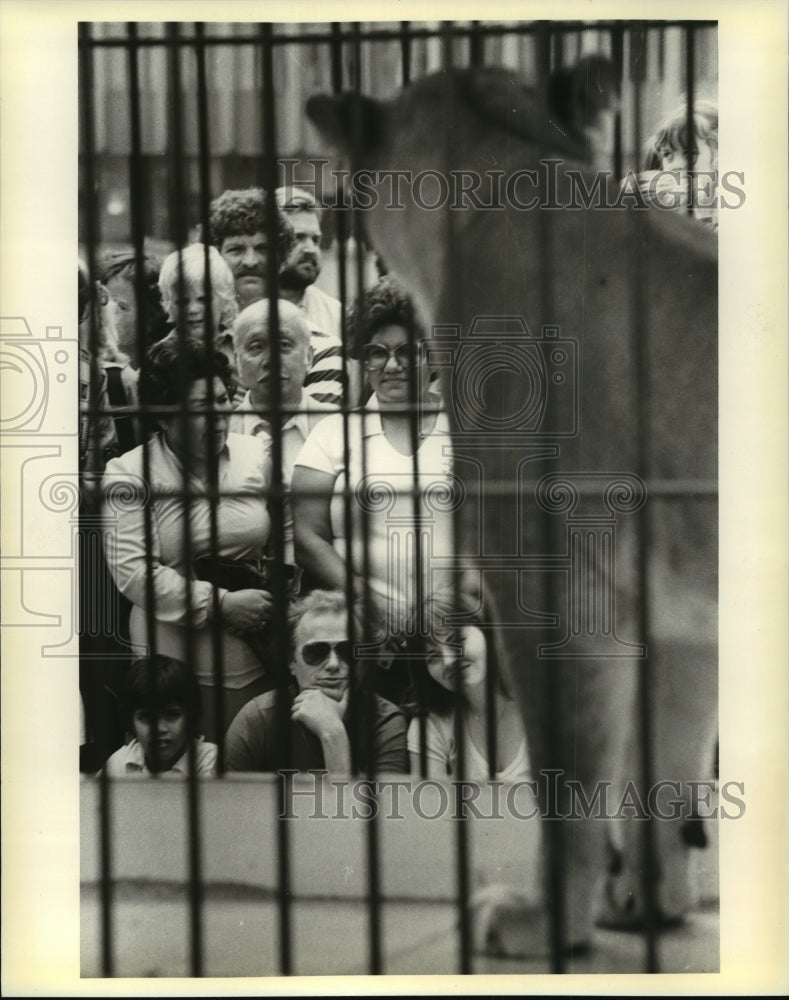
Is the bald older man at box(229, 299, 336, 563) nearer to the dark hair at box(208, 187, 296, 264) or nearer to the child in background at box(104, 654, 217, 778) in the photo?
the dark hair at box(208, 187, 296, 264)

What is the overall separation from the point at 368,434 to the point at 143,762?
751mm

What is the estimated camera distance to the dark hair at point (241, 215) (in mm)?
2559

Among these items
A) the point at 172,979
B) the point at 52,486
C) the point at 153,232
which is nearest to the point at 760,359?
the point at 153,232

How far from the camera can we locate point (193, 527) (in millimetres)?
2564

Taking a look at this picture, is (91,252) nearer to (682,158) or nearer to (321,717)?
(321,717)

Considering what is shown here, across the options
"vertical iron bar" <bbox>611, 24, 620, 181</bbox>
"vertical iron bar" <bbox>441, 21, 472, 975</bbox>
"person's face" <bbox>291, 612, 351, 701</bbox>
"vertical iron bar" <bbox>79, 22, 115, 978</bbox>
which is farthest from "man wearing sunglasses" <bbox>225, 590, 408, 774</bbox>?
"vertical iron bar" <bbox>611, 24, 620, 181</bbox>

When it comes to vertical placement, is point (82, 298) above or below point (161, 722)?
above

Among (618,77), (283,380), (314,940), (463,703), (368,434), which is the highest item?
(618,77)

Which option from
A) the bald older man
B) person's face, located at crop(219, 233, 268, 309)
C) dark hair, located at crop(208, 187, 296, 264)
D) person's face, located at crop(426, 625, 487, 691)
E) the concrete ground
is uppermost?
dark hair, located at crop(208, 187, 296, 264)

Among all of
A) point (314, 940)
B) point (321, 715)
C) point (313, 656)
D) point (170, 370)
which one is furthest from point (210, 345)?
point (314, 940)

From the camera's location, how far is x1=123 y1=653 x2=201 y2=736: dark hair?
2562 mm

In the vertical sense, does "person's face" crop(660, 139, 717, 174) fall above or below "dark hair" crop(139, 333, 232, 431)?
above

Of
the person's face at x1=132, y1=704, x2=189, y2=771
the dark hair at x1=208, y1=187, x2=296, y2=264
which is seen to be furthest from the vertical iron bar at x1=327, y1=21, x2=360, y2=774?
the person's face at x1=132, y1=704, x2=189, y2=771

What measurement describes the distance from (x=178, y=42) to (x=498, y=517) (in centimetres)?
108
